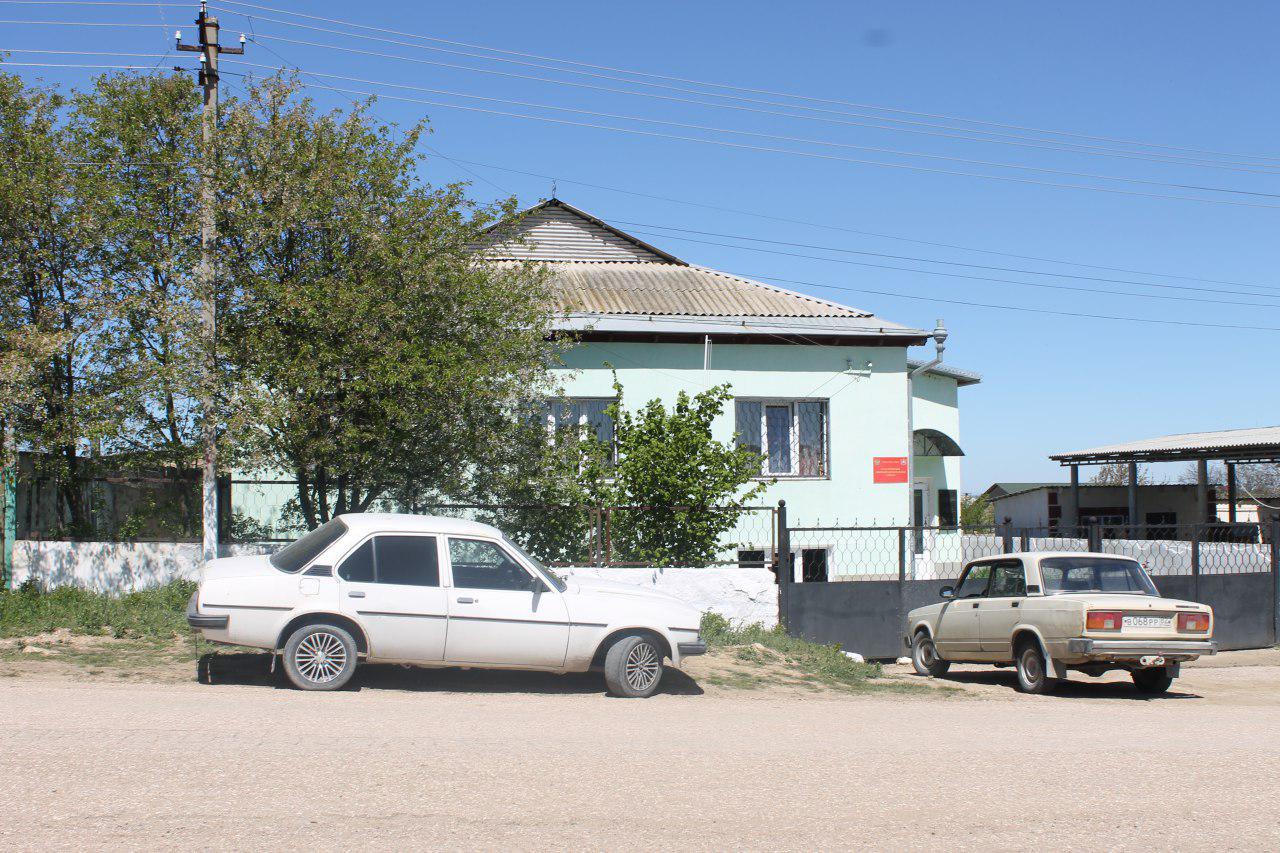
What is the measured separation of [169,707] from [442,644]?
2295 millimetres

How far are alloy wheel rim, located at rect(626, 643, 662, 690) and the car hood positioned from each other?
3236mm

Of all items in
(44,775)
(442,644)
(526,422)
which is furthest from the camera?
(526,422)

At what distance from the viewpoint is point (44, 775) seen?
619cm

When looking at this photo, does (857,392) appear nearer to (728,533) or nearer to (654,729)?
(728,533)

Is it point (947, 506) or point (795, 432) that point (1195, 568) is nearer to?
point (795, 432)

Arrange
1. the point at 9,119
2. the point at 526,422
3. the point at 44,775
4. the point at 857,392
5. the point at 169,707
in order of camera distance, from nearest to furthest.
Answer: the point at 44,775 < the point at 169,707 < the point at 9,119 < the point at 526,422 < the point at 857,392

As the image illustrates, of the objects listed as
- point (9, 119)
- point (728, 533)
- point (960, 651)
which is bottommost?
point (960, 651)

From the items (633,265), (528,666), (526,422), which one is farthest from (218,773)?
(633,265)

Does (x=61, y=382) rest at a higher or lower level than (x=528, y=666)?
higher

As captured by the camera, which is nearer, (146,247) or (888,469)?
(146,247)

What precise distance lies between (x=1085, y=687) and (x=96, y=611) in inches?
445

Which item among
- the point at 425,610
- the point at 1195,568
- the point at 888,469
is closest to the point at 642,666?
the point at 425,610

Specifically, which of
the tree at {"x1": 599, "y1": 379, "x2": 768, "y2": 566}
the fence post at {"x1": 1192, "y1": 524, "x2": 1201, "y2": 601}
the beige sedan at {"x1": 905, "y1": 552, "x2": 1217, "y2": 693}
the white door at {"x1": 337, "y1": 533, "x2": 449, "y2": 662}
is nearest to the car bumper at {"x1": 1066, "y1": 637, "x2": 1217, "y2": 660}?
the beige sedan at {"x1": 905, "y1": 552, "x2": 1217, "y2": 693}

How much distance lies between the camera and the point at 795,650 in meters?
13.4
